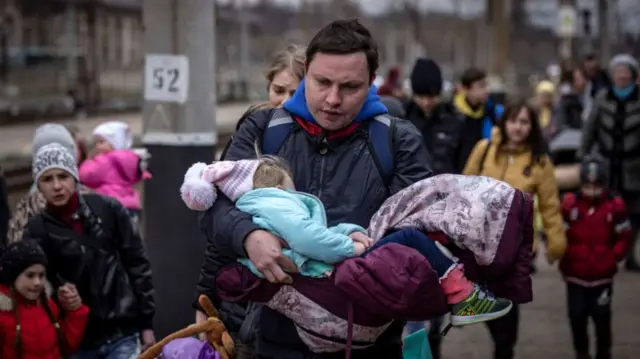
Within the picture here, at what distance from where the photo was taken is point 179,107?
7.62 m

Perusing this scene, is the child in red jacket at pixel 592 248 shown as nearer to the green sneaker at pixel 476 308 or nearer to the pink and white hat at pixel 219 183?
the green sneaker at pixel 476 308

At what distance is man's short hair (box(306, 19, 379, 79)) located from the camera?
3.68 meters

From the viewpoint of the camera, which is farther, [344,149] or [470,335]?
[470,335]

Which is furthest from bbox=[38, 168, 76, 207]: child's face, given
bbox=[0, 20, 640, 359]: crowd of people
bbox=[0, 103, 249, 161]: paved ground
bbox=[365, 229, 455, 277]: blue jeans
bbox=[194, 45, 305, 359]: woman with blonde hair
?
bbox=[0, 103, 249, 161]: paved ground

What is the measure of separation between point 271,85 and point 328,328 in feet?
6.62

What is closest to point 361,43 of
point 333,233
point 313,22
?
point 333,233

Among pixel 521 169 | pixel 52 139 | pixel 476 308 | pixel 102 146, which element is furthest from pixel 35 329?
pixel 521 169

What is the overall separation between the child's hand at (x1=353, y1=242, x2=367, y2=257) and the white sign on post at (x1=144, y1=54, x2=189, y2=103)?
4136 mm

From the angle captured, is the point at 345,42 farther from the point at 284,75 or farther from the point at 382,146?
the point at 284,75

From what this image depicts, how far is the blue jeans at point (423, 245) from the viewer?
3.58 metres

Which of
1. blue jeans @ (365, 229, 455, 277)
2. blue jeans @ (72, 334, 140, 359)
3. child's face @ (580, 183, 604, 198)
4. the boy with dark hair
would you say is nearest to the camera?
blue jeans @ (365, 229, 455, 277)

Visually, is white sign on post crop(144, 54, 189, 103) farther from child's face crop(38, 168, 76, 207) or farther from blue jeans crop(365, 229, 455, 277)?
blue jeans crop(365, 229, 455, 277)

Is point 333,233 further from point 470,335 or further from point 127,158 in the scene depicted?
point 470,335

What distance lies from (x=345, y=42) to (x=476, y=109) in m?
6.78
